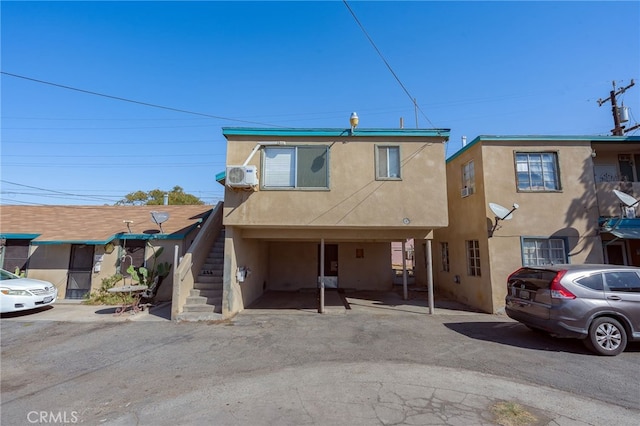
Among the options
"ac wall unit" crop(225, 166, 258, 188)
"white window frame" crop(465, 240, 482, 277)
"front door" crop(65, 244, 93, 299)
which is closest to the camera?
"ac wall unit" crop(225, 166, 258, 188)

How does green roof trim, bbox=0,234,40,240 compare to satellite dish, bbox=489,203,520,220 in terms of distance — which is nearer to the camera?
satellite dish, bbox=489,203,520,220

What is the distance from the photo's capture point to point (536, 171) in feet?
33.3

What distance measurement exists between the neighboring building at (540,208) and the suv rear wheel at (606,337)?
357 centimetres

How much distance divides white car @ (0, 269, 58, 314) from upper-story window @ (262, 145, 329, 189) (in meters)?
7.97

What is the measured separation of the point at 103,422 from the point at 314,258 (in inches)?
455

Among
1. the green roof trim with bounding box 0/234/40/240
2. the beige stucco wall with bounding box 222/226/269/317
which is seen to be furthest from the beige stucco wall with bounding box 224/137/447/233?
the green roof trim with bounding box 0/234/40/240

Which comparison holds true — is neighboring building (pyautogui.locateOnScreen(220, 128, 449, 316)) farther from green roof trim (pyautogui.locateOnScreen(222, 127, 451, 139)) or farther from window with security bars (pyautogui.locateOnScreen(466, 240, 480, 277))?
window with security bars (pyautogui.locateOnScreen(466, 240, 480, 277))

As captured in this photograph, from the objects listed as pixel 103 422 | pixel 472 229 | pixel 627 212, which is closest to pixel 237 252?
pixel 103 422

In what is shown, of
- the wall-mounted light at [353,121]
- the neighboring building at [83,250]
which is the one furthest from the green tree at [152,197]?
the wall-mounted light at [353,121]

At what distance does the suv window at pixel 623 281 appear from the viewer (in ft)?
19.8

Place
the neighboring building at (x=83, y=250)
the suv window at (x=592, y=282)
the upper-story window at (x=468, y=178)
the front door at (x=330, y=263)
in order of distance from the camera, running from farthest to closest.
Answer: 1. the front door at (x=330, y=263)
2. the neighboring building at (x=83, y=250)
3. the upper-story window at (x=468, y=178)
4. the suv window at (x=592, y=282)

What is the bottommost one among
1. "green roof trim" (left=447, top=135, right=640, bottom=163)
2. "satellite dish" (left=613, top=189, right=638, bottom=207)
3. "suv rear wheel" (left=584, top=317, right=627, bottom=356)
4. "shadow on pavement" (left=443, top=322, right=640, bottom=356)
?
"shadow on pavement" (left=443, top=322, right=640, bottom=356)

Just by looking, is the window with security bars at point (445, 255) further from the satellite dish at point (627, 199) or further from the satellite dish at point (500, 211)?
the satellite dish at point (627, 199)

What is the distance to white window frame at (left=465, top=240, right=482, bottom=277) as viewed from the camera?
10.5m
